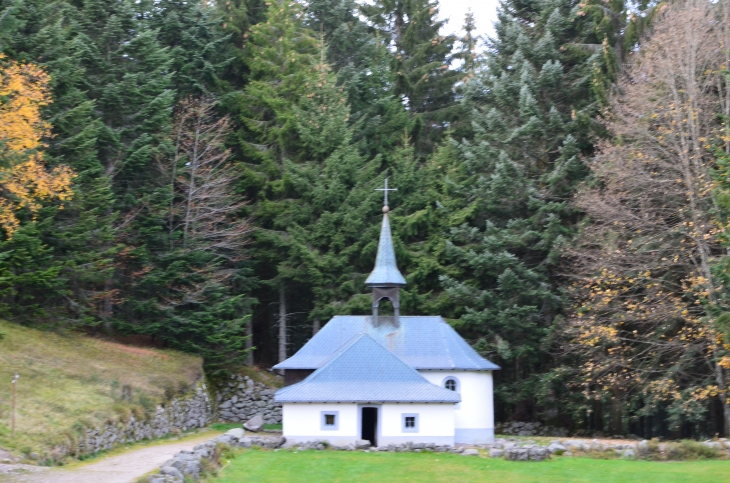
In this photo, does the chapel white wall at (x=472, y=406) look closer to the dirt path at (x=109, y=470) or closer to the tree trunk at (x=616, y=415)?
the tree trunk at (x=616, y=415)

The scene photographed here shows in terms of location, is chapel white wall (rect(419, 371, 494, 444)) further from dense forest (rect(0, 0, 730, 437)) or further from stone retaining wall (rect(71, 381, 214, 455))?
stone retaining wall (rect(71, 381, 214, 455))

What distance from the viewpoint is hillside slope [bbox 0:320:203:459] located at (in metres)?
18.1

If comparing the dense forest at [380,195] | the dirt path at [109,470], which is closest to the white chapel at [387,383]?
the dense forest at [380,195]

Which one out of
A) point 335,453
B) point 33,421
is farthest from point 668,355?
point 33,421

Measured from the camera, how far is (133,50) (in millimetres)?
31141

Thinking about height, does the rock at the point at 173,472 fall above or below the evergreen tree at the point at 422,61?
below

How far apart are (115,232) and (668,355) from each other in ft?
68.0

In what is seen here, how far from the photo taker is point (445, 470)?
18750 mm

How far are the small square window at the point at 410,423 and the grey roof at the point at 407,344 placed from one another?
262cm

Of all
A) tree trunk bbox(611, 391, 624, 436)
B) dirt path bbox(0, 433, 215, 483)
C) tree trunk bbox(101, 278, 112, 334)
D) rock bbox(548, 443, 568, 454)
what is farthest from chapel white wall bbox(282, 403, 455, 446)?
tree trunk bbox(101, 278, 112, 334)

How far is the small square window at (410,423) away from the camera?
2375 centimetres

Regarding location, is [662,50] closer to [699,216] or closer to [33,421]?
[699,216]

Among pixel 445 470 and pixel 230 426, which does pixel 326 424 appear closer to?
pixel 445 470

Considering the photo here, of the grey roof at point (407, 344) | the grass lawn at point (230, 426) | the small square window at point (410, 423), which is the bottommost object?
the grass lawn at point (230, 426)
